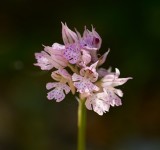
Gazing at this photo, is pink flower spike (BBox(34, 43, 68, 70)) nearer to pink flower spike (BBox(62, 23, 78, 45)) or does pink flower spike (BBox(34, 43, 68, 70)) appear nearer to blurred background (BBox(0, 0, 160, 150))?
pink flower spike (BBox(62, 23, 78, 45))

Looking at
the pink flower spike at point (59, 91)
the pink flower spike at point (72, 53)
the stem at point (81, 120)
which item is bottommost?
the stem at point (81, 120)

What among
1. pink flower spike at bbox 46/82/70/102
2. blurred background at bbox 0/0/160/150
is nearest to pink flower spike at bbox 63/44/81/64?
pink flower spike at bbox 46/82/70/102

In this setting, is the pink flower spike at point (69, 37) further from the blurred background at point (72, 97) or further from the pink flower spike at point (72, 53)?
the blurred background at point (72, 97)

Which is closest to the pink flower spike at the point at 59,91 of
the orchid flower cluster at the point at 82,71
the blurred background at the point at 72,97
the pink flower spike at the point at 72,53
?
the orchid flower cluster at the point at 82,71

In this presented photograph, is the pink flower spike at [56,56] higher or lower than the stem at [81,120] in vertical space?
higher

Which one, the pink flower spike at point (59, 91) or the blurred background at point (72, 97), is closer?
the pink flower spike at point (59, 91)
